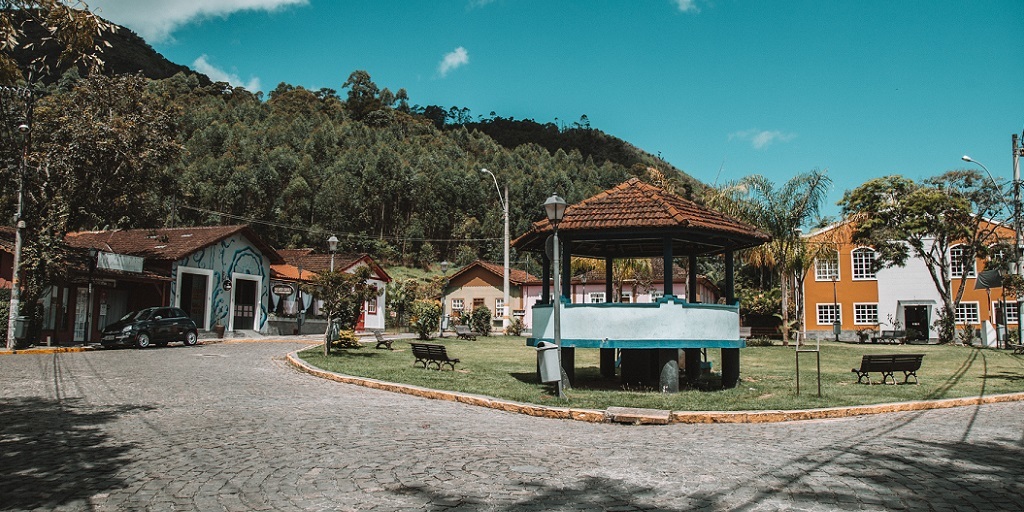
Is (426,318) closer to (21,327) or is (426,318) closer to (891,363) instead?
(21,327)

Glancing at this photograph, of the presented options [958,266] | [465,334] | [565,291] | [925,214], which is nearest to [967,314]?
[958,266]

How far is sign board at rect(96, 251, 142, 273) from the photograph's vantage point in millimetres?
27050

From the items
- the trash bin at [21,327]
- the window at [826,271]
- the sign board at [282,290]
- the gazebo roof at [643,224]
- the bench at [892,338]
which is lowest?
the bench at [892,338]

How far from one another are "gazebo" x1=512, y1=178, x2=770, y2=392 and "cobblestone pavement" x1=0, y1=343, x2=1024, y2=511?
3.09 meters

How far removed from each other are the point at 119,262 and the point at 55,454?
23691mm

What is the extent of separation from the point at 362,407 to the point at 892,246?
112 ft

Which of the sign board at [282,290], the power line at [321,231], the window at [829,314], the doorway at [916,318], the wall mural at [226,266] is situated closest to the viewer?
the wall mural at [226,266]

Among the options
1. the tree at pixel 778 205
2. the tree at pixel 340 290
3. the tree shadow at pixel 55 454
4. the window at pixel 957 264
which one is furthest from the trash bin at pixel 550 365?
the window at pixel 957 264

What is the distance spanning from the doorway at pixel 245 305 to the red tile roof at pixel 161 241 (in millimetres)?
1964

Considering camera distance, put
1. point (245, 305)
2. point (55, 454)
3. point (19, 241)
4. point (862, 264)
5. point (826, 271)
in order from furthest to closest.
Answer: point (826, 271) < point (862, 264) < point (245, 305) < point (19, 241) < point (55, 454)

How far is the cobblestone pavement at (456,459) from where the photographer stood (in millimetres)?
5699

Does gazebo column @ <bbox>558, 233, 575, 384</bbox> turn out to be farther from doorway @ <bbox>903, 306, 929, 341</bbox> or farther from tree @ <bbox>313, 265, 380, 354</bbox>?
doorway @ <bbox>903, 306, 929, 341</bbox>

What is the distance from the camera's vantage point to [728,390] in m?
13.9

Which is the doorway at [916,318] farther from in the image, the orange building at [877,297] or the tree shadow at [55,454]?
the tree shadow at [55,454]
